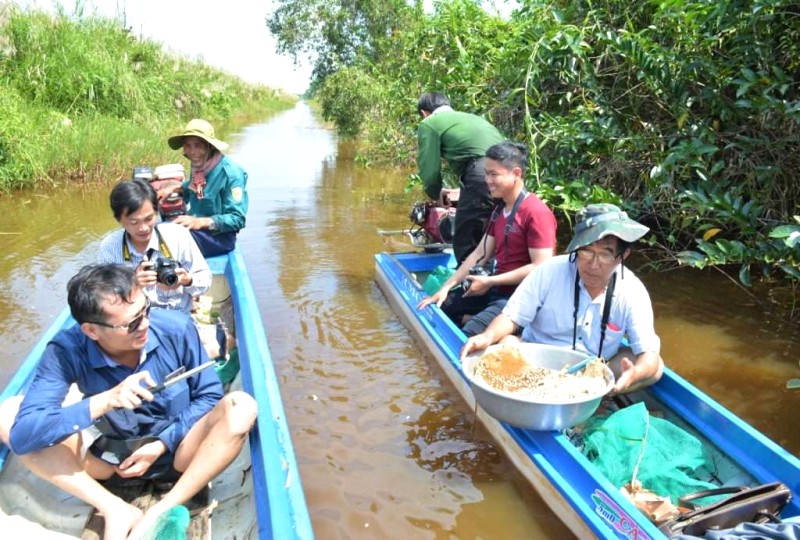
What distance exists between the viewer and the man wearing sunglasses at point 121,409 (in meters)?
2.21

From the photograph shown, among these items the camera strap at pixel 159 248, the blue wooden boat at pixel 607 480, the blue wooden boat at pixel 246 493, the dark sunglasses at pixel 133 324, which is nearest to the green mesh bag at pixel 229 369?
the blue wooden boat at pixel 246 493

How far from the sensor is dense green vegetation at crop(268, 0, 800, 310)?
14.3ft

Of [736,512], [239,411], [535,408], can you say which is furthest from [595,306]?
[239,411]

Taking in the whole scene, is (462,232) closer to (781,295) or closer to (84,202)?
(781,295)

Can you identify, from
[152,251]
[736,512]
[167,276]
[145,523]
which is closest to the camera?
[736,512]

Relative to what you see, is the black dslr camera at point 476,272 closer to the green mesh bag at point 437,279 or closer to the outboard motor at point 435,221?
the green mesh bag at point 437,279

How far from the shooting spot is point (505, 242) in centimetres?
386

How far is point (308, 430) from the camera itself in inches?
152

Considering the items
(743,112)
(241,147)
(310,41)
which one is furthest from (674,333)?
(310,41)

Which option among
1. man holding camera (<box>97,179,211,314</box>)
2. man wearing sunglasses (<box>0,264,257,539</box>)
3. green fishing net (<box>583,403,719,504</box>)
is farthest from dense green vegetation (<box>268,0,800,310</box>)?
man holding camera (<box>97,179,211,314</box>)

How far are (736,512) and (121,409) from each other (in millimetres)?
2330

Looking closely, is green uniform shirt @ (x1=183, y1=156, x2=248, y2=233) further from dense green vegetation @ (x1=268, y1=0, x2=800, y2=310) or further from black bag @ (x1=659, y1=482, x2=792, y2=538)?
black bag @ (x1=659, y1=482, x2=792, y2=538)

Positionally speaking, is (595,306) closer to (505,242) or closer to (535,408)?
(535,408)

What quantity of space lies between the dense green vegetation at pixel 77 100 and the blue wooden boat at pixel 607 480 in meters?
8.61
